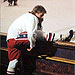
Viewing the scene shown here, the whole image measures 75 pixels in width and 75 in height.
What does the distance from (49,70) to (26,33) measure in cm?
57

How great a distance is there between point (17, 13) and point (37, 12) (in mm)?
331

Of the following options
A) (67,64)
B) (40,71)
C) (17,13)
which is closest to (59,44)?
(67,64)

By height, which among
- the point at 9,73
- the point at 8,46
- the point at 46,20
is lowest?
the point at 9,73

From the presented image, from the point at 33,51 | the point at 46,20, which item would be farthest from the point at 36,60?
the point at 46,20

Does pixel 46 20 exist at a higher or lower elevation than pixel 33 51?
higher

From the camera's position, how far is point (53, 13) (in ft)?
8.55

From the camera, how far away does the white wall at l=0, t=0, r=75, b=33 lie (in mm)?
2479

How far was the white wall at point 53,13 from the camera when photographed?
8.13 ft

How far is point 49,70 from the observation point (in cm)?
265

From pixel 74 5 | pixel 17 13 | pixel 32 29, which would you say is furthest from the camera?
pixel 17 13

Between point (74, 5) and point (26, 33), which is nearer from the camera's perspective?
point (74, 5)

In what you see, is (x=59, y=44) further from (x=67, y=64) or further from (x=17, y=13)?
(x=17, y=13)

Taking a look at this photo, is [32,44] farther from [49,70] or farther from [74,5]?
[74,5]

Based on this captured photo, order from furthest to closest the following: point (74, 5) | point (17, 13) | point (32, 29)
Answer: point (17, 13) → point (32, 29) → point (74, 5)
